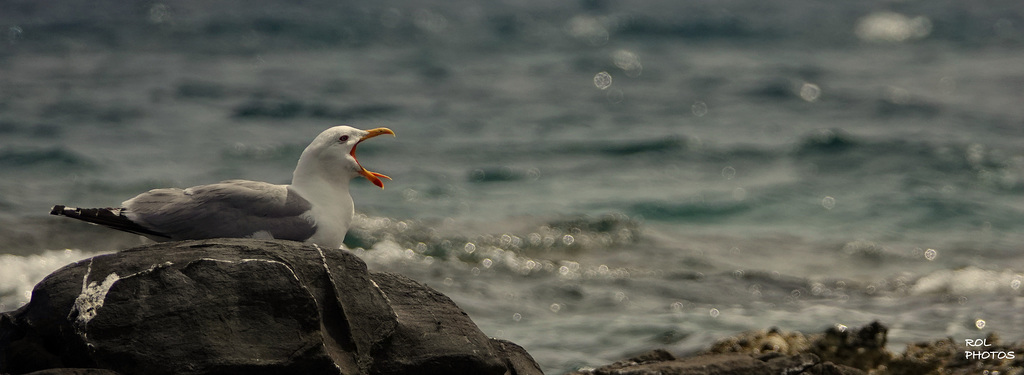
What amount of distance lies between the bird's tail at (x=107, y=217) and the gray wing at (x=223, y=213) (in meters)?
0.04

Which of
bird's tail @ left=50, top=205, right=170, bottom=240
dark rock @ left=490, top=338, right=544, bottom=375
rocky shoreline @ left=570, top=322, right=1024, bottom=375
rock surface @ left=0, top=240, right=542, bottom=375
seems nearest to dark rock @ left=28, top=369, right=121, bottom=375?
rock surface @ left=0, top=240, right=542, bottom=375

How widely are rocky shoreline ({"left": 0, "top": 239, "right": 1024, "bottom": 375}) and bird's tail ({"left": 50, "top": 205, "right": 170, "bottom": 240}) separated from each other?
711 millimetres

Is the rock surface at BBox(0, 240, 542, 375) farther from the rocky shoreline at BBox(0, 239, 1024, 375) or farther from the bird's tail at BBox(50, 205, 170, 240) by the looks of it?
the bird's tail at BBox(50, 205, 170, 240)

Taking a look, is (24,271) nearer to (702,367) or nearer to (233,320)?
(233,320)

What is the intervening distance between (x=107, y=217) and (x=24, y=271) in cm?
467

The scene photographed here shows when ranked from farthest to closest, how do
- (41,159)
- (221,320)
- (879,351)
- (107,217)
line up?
(41,159), (879,351), (107,217), (221,320)

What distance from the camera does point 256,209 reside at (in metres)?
5.20

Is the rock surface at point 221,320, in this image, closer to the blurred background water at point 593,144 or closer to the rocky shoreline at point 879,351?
the rocky shoreline at point 879,351

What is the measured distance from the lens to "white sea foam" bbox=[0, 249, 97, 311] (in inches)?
330

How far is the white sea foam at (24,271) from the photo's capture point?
838 centimetres

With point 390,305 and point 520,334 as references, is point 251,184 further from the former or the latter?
point 520,334

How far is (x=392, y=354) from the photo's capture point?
14.3 ft

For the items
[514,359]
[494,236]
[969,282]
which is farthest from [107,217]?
[969,282]

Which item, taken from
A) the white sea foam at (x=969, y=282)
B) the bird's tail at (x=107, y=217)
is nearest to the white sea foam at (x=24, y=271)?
the bird's tail at (x=107, y=217)
